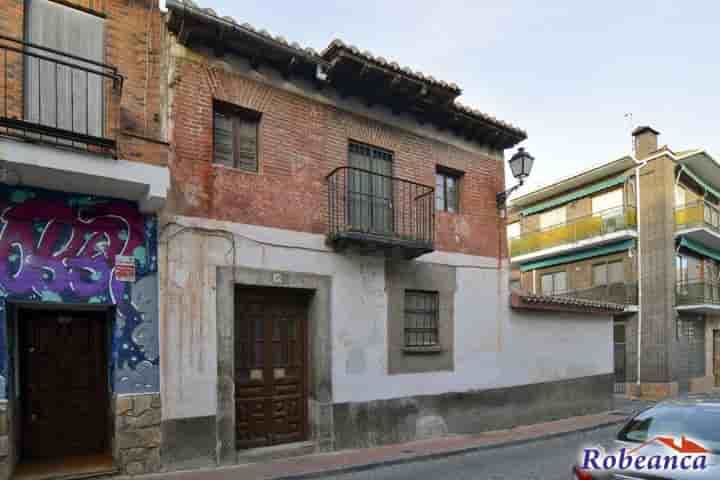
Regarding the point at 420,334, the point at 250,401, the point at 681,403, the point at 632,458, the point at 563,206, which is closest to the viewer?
the point at 632,458

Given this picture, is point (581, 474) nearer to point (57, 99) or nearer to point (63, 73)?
point (57, 99)

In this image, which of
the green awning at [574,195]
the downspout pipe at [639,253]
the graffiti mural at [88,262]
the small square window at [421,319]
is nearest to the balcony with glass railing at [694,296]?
the downspout pipe at [639,253]

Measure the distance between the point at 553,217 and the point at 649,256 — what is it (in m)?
5.11

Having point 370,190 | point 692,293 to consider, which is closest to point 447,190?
point 370,190

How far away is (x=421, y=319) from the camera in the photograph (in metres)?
10.5

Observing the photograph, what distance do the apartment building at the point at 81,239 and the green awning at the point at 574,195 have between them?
18773mm

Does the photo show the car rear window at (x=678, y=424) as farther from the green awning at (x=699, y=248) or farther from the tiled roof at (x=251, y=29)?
the green awning at (x=699, y=248)

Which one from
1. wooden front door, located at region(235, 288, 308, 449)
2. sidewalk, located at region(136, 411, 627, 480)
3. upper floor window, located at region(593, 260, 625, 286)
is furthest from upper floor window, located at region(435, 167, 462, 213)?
upper floor window, located at region(593, 260, 625, 286)

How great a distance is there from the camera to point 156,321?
732 cm

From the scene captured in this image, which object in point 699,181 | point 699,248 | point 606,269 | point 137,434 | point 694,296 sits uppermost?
point 699,181

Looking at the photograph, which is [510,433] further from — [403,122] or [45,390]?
[45,390]

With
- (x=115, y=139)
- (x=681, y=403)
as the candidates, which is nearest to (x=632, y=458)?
(x=681, y=403)

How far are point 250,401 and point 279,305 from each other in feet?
5.12

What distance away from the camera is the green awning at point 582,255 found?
20.9 meters
